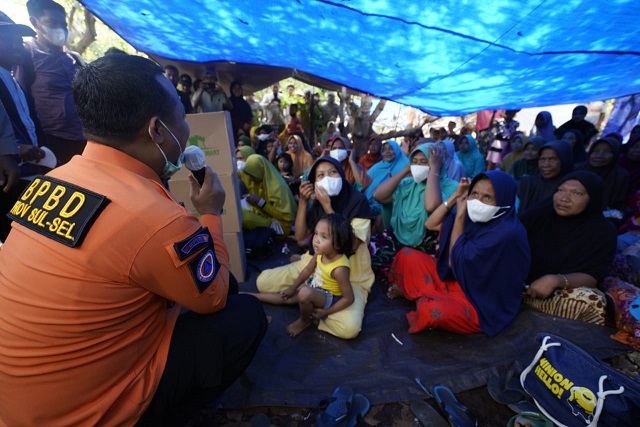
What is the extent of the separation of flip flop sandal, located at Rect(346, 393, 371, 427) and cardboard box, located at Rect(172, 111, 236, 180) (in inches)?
81.7

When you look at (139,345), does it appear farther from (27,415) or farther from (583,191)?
(583,191)

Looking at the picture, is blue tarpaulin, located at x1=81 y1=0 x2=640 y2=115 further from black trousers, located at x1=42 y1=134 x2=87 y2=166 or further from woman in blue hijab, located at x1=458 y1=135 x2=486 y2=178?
black trousers, located at x1=42 y1=134 x2=87 y2=166

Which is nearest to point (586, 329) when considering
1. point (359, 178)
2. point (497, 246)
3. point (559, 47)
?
point (497, 246)

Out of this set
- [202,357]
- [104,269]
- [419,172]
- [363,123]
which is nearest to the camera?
[104,269]

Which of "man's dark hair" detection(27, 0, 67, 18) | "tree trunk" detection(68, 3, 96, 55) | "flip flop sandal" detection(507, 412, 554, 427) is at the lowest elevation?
"flip flop sandal" detection(507, 412, 554, 427)

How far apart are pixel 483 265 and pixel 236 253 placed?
7.10 ft

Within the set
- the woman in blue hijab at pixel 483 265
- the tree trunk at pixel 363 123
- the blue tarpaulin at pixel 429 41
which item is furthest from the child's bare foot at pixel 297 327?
the tree trunk at pixel 363 123

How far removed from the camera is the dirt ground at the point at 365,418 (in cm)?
165

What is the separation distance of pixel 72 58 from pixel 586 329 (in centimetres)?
495

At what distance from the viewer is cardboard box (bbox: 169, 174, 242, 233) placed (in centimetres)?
284

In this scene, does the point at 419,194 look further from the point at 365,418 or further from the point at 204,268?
the point at 204,268

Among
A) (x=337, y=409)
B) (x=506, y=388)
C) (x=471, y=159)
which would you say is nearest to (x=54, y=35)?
(x=337, y=409)

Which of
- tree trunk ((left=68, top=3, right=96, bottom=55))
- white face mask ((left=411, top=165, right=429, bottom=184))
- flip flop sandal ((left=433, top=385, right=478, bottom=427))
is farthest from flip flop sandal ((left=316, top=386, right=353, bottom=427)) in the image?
tree trunk ((left=68, top=3, right=96, bottom=55))

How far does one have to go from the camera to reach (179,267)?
979 millimetres
